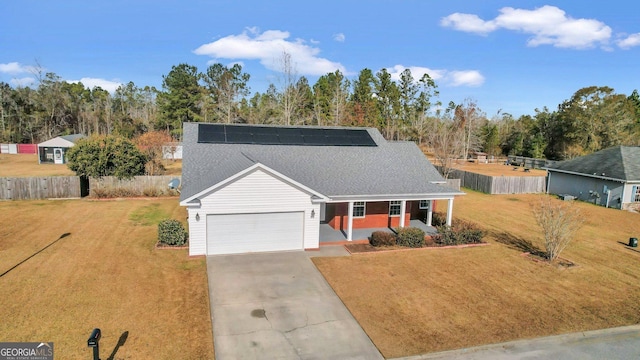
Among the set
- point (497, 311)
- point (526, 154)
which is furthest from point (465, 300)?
point (526, 154)

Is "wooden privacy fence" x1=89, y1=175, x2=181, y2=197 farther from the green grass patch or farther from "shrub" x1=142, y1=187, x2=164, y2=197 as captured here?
the green grass patch

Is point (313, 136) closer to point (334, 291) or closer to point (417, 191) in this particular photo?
point (417, 191)

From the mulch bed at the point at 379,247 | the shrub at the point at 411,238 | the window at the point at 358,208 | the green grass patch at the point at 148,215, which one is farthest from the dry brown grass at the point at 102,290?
the shrub at the point at 411,238

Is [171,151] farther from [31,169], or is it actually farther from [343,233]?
[343,233]

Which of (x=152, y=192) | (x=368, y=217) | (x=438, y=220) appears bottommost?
(x=438, y=220)

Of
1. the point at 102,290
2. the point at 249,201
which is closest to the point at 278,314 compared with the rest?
the point at 249,201

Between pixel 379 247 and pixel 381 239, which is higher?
pixel 381 239
